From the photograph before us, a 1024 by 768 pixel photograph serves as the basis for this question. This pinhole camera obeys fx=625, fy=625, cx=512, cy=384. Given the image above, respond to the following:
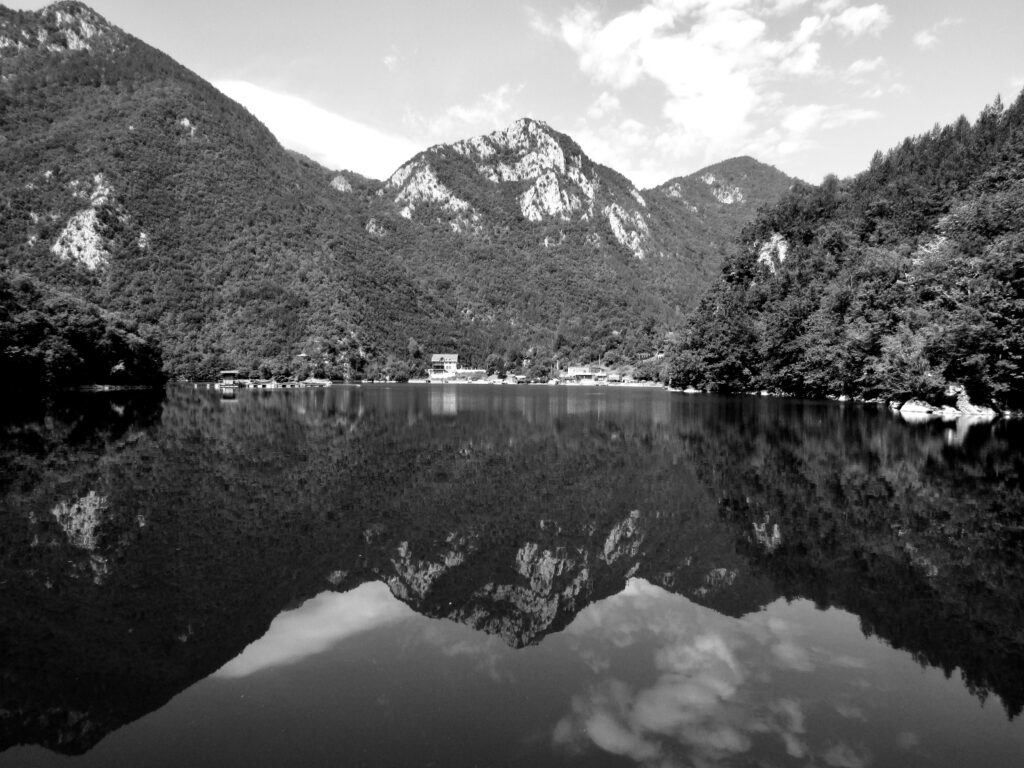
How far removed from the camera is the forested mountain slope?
38906 mm

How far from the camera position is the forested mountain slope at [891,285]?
128 feet

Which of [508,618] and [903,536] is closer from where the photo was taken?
[508,618]

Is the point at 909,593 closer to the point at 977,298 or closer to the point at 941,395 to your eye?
the point at 977,298

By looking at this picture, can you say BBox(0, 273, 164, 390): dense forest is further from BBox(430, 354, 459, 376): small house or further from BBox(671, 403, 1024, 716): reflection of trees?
BBox(430, 354, 459, 376): small house

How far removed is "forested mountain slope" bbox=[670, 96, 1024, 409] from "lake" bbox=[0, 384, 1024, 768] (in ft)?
91.9

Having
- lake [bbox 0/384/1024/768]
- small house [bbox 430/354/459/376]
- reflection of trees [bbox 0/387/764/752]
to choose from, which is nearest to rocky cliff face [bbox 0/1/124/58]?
small house [bbox 430/354/459/376]

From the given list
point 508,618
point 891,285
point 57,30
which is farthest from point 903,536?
point 57,30

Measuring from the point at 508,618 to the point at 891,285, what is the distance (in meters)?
62.5

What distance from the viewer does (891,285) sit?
58281 mm

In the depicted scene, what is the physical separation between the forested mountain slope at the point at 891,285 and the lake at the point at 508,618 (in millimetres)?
27996

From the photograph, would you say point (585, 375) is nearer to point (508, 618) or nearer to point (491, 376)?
point (491, 376)

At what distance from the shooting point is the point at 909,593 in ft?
28.6

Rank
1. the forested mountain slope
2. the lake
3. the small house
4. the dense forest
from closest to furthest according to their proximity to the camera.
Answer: the lake
the forested mountain slope
the dense forest
the small house

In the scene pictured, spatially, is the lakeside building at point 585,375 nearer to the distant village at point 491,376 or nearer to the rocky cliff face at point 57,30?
the distant village at point 491,376
